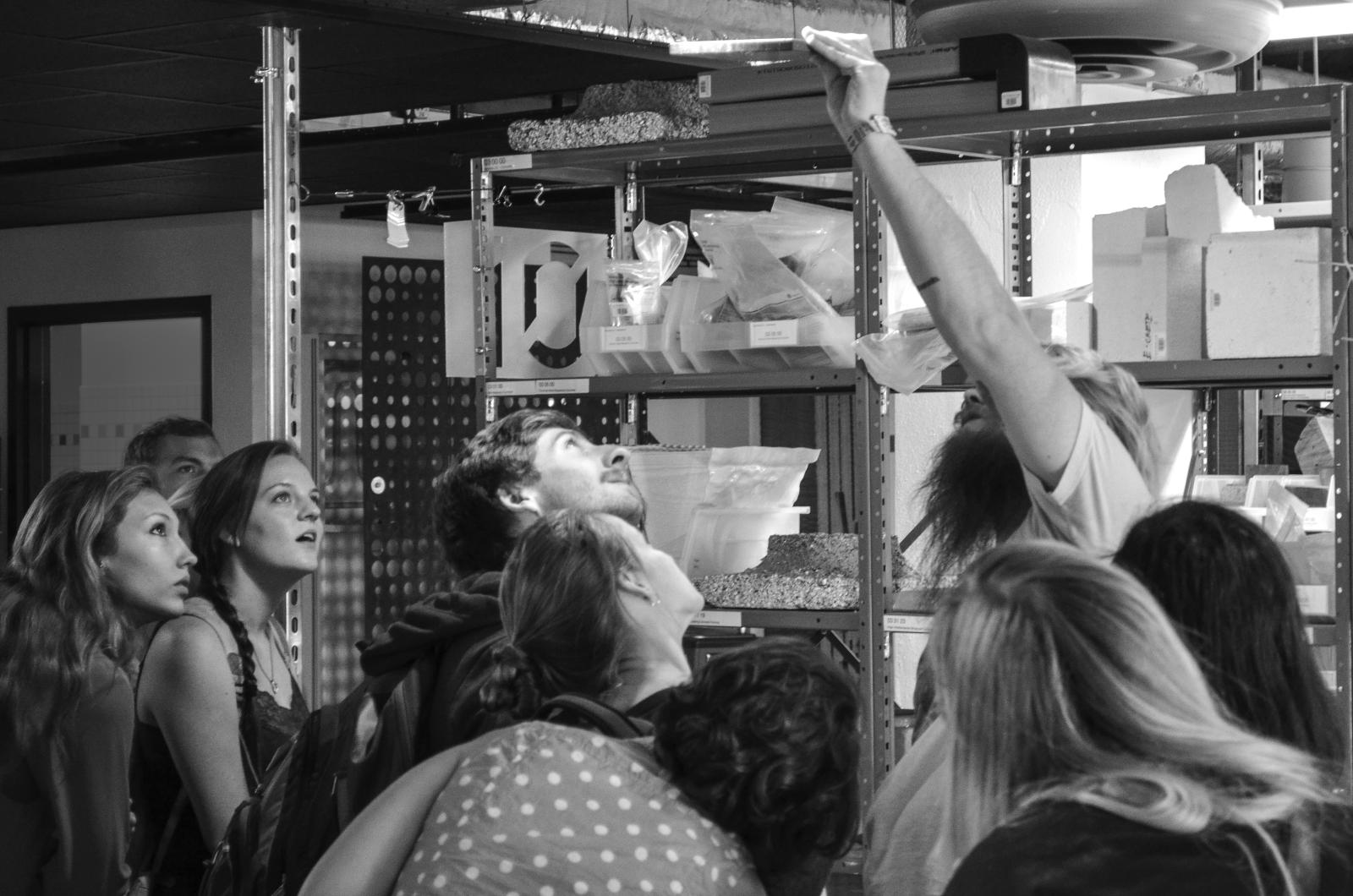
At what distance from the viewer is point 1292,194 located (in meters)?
4.07

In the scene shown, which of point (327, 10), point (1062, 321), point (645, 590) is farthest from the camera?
point (327, 10)

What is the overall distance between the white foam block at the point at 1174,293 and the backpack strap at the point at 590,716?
161 centimetres

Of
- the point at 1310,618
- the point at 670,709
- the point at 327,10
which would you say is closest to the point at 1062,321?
the point at 1310,618

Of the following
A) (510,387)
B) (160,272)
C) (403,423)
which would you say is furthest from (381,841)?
(160,272)

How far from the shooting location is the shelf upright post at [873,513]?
3.24 meters

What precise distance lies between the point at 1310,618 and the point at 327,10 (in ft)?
8.44

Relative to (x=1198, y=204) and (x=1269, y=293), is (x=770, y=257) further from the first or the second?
(x=1269, y=293)

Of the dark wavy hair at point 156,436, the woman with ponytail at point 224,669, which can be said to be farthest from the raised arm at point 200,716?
the dark wavy hair at point 156,436

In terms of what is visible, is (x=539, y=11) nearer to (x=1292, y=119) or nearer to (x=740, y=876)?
(x=1292, y=119)

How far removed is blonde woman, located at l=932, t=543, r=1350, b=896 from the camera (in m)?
1.22

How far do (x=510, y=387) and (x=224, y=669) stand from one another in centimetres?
110

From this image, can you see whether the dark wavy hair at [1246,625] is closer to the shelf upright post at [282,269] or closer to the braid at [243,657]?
the braid at [243,657]

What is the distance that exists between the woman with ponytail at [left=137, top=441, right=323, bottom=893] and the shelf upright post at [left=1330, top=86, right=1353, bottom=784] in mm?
1819

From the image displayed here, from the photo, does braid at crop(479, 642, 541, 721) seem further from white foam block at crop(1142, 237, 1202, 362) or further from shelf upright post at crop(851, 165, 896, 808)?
white foam block at crop(1142, 237, 1202, 362)
